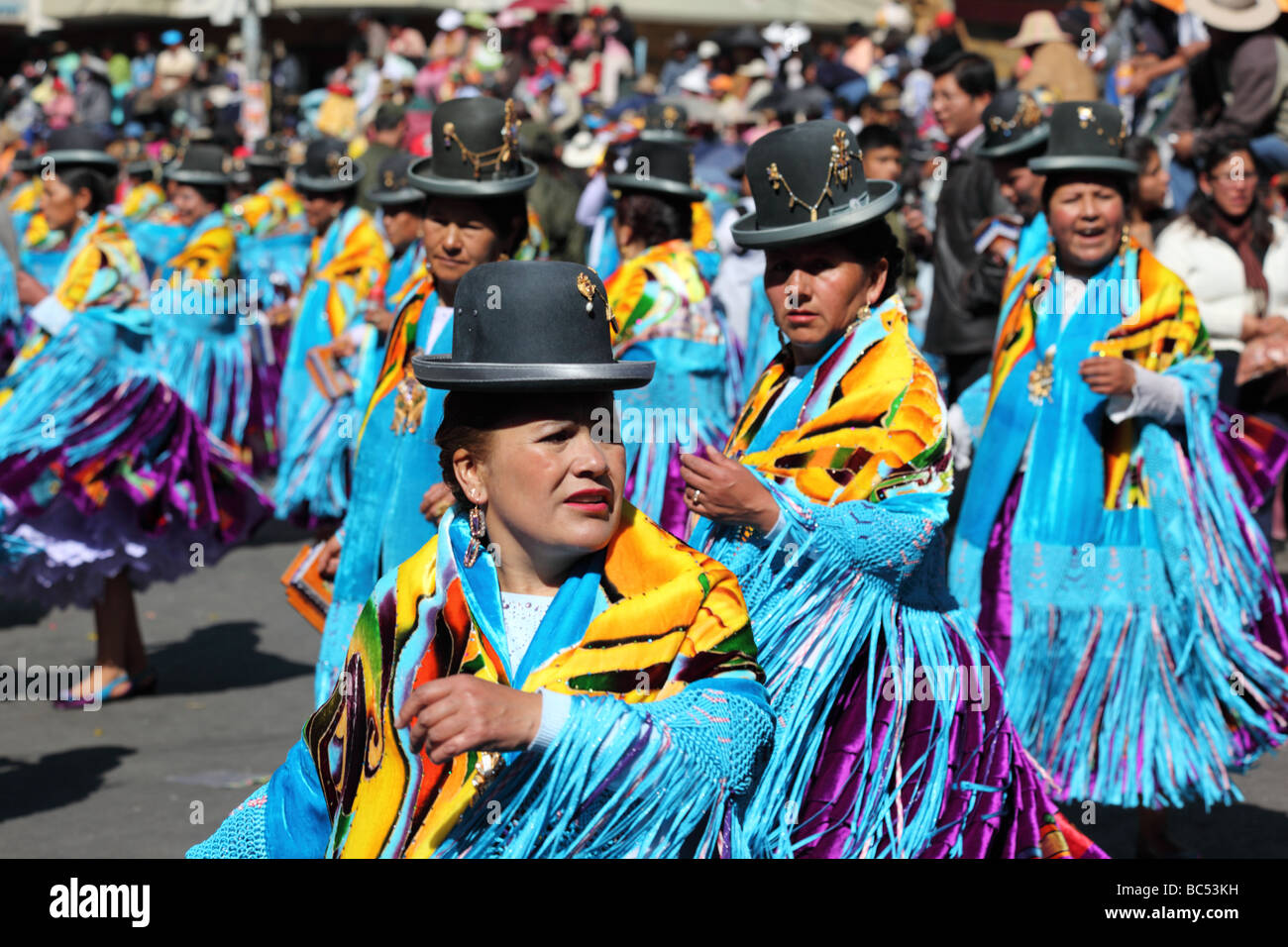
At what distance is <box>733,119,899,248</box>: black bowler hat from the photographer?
395 cm

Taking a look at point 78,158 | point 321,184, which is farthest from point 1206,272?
point 321,184

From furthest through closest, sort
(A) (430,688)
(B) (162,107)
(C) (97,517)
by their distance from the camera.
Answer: (B) (162,107), (C) (97,517), (A) (430,688)

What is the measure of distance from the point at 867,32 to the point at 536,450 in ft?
60.8

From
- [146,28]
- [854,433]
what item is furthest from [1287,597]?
[146,28]

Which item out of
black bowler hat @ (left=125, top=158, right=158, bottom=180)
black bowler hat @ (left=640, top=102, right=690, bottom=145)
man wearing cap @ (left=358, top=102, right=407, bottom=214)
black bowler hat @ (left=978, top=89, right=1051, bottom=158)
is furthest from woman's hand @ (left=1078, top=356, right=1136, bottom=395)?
black bowler hat @ (left=125, top=158, right=158, bottom=180)

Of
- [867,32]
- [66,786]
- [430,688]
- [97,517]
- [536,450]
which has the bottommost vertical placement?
[66,786]

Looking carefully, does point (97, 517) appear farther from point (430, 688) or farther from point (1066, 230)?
point (430, 688)

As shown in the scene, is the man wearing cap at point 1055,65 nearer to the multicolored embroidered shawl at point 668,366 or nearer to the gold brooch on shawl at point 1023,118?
the gold brooch on shawl at point 1023,118

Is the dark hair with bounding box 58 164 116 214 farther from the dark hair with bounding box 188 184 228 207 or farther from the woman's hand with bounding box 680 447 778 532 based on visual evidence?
the woman's hand with bounding box 680 447 778 532

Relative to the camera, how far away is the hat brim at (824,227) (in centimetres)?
392

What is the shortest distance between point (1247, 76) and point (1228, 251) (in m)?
3.18

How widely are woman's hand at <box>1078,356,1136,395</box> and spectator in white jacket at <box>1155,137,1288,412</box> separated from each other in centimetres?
311

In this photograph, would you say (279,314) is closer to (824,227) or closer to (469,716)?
(824,227)
